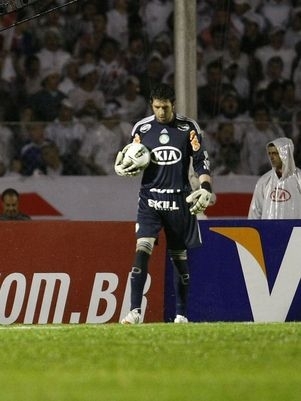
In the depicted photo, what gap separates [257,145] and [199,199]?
4.31 meters

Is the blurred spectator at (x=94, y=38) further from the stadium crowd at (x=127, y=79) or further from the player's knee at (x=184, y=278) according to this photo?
the player's knee at (x=184, y=278)

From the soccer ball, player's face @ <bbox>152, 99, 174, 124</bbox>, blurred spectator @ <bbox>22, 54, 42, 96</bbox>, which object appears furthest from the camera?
blurred spectator @ <bbox>22, 54, 42, 96</bbox>

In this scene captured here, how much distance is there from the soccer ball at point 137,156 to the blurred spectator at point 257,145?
425 centimetres

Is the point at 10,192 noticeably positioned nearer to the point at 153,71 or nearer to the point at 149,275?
the point at 149,275

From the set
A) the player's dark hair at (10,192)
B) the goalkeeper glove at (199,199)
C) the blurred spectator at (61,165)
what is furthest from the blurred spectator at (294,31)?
the goalkeeper glove at (199,199)

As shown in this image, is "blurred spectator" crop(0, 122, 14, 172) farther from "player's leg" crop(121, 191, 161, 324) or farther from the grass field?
the grass field

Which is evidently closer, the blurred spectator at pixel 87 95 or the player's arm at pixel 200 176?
the player's arm at pixel 200 176

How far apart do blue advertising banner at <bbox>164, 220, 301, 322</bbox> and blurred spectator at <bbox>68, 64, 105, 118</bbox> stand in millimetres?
3986

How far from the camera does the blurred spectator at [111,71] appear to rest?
60.2ft

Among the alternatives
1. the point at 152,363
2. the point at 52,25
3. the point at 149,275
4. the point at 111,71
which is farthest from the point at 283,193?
the point at 152,363

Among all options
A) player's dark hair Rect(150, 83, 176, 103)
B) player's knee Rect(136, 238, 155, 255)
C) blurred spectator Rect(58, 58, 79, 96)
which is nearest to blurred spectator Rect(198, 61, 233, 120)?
blurred spectator Rect(58, 58, 79, 96)

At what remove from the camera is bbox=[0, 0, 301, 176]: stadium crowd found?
56.2ft

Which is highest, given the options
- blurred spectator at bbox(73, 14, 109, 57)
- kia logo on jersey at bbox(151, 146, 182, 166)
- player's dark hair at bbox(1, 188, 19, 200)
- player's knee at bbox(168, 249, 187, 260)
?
blurred spectator at bbox(73, 14, 109, 57)

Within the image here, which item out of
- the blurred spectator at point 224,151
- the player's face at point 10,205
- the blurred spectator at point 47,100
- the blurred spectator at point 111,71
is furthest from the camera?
the blurred spectator at point 111,71
